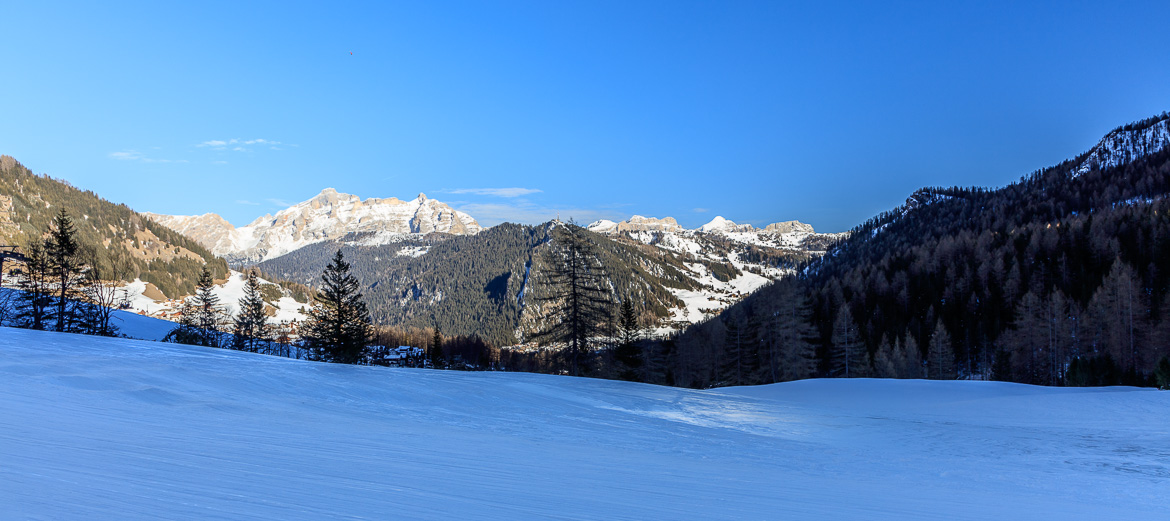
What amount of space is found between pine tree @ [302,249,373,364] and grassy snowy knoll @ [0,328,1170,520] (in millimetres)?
23481

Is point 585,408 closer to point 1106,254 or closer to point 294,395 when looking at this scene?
point 294,395

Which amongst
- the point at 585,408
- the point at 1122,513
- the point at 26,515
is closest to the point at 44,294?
the point at 585,408

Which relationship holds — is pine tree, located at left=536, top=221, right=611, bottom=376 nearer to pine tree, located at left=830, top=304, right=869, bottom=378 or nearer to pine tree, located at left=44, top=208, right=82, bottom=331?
pine tree, located at left=830, top=304, right=869, bottom=378

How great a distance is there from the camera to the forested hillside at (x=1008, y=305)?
1914 inches

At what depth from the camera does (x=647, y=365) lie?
43094 mm

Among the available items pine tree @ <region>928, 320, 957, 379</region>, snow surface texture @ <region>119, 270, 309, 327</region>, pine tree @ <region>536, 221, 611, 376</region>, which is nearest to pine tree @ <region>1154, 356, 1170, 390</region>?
pine tree @ <region>536, 221, 611, 376</region>

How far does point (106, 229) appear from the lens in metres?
159

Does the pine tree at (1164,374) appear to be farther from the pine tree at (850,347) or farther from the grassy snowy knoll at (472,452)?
the pine tree at (850,347)

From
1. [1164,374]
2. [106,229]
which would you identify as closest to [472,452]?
[1164,374]

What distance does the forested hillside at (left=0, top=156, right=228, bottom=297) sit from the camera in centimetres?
13238

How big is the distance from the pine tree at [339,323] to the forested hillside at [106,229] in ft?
411

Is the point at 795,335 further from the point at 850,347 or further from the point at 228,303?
the point at 228,303

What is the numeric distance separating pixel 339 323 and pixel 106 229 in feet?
586

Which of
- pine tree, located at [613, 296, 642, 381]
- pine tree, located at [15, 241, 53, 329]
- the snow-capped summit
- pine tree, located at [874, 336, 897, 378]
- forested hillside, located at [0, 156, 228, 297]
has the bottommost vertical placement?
pine tree, located at [874, 336, 897, 378]
